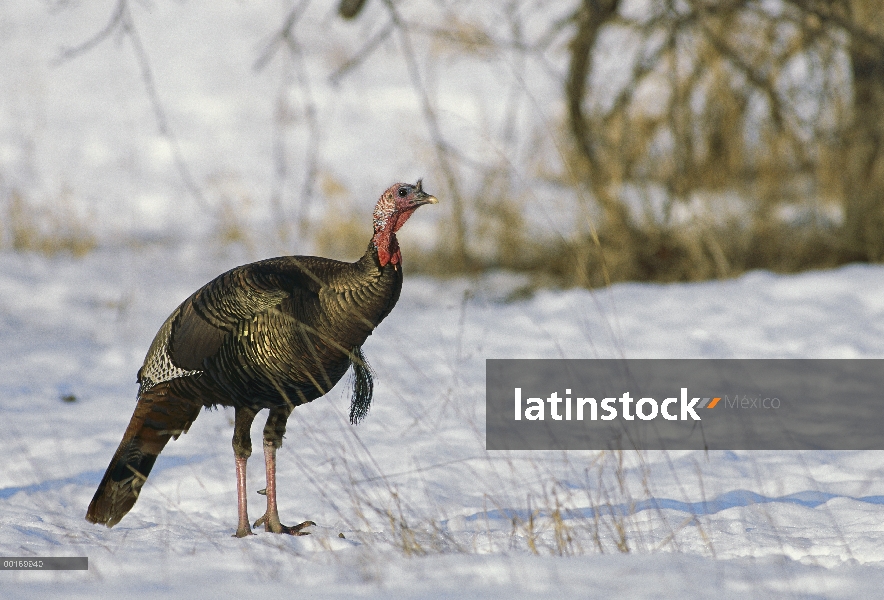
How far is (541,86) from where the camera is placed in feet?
50.6

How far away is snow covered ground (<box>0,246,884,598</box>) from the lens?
8.71 feet

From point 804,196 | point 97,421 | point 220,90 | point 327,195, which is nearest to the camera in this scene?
point 97,421

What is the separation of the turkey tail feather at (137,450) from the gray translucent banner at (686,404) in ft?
5.00

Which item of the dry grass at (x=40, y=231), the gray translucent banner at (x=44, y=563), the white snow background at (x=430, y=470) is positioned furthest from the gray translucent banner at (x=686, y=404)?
the dry grass at (x=40, y=231)

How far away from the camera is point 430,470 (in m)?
4.21

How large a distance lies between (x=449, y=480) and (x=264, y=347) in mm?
1201

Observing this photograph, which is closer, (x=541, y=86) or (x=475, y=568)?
(x=475, y=568)

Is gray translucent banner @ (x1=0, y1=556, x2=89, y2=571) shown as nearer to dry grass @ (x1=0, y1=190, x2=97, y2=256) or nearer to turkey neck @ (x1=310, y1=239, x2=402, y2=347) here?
turkey neck @ (x1=310, y1=239, x2=402, y2=347)

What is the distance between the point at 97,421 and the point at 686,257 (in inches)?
202

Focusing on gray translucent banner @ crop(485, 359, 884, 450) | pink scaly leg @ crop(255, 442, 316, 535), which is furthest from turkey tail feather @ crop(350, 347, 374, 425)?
gray translucent banner @ crop(485, 359, 884, 450)

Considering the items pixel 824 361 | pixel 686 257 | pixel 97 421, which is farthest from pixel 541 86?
pixel 97 421

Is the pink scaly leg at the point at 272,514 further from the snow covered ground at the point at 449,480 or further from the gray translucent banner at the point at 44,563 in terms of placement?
the gray translucent banner at the point at 44,563

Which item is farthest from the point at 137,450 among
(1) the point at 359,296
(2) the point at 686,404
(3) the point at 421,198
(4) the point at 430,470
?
(2) the point at 686,404

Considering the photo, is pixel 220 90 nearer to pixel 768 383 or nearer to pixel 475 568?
pixel 768 383
